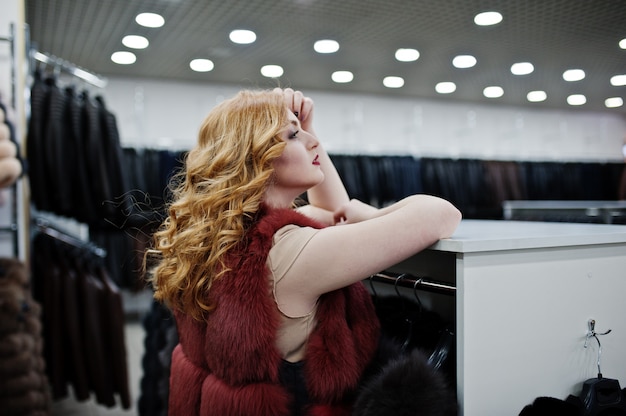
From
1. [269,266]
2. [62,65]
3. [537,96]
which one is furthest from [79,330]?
[537,96]

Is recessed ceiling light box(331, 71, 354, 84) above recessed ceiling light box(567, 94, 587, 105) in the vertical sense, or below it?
above

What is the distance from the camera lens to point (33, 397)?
2.03m

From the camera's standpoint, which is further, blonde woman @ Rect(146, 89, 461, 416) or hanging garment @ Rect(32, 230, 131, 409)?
hanging garment @ Rect(32, 230, 131, 409)

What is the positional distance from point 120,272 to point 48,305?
2.18m

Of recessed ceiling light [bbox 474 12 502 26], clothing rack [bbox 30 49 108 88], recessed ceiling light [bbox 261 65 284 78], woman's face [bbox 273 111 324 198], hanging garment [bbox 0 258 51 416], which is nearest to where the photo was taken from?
woman's face [bbox 273 111 324 198]

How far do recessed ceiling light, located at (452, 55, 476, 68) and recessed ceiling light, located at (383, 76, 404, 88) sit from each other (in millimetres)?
989

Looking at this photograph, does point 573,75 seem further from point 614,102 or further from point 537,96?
point 537,96

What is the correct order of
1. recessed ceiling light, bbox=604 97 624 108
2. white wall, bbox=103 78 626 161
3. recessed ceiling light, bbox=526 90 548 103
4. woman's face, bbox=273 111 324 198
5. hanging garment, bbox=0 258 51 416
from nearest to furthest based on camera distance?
woman's face, bbox=273 111 324 198
hanging garment, bbox=0 258 51 416
recessed ceiling light, bbox=604 97 624 108
recessed ceiling light, bbox=526 90 548 103
white wall, bbox=103 78 626 161

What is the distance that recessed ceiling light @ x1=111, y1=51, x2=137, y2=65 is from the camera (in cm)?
355

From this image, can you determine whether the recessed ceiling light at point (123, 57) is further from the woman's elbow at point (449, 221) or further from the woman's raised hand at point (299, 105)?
the woman's elbow at point (449, 221)

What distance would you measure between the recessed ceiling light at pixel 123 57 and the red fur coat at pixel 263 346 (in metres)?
2.93

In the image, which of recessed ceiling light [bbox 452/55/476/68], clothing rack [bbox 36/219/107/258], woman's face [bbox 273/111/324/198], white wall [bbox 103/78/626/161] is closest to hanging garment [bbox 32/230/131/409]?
clothing rack [bbox 36/219/107/258]

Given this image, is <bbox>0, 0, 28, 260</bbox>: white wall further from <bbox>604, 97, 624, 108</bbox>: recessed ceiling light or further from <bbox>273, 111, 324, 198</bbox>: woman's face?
<bbox>604, 97, 624, 108</bbox>: recessed ceiling light

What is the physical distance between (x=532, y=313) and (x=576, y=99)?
196cm
